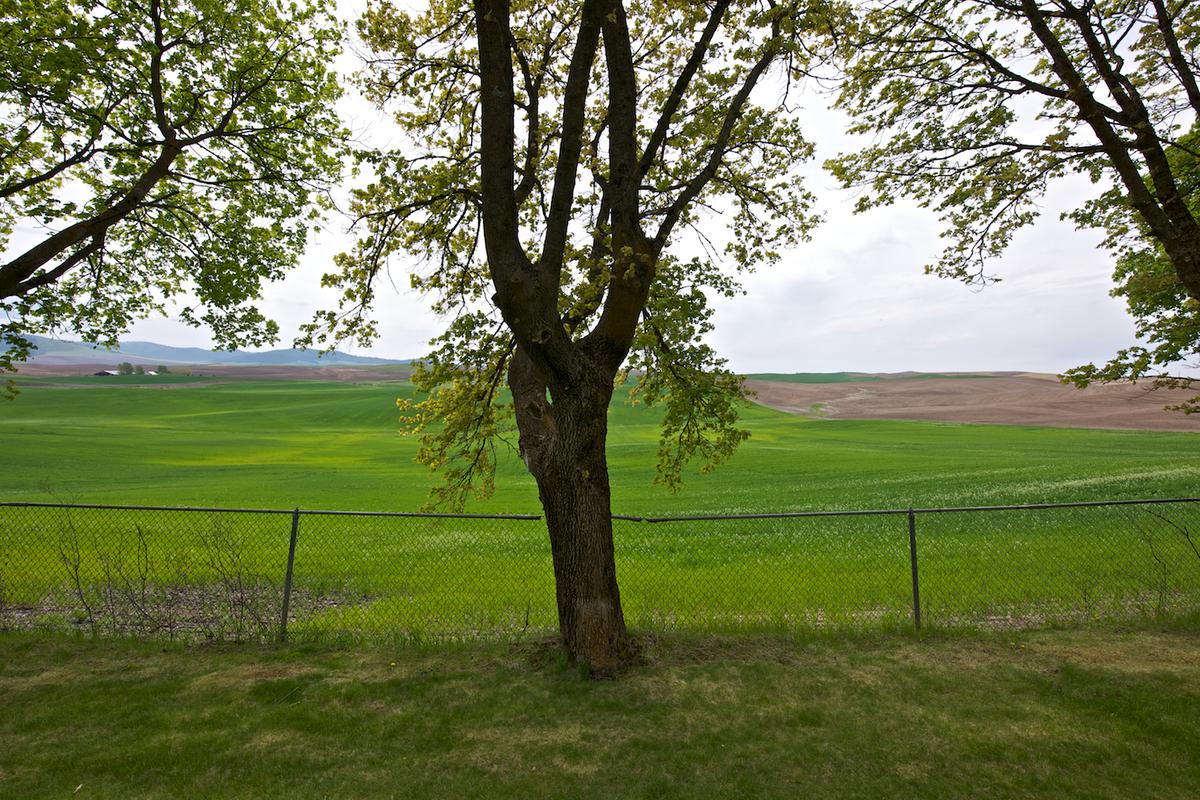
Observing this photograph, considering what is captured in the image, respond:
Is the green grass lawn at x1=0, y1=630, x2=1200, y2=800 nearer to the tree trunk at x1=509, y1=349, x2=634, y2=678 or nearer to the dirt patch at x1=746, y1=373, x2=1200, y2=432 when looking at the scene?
the tree trunk at x1=509, y1=349, x2=634, y2=678

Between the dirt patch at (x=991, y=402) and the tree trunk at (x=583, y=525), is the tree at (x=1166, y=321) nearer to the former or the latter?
the tree trunk at (x=583, y=525)

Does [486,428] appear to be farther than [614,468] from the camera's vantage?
No

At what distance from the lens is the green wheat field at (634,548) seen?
7.75m

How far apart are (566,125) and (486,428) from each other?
12.7 ft

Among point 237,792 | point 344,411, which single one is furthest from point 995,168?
point 344,411

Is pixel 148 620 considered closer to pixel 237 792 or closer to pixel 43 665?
pixel 43 665

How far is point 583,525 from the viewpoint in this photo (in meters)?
5.73

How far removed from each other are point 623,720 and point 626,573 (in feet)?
20.0

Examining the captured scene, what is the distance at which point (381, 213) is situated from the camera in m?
6.55

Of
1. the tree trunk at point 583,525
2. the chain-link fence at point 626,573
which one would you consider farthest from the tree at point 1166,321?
the tree trunk at point 583,525

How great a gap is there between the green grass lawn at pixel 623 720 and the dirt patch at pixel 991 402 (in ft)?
127

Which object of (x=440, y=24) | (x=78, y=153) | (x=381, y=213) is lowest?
(x=381, y=213)

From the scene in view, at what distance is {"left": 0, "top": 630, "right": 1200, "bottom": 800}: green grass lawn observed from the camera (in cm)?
405

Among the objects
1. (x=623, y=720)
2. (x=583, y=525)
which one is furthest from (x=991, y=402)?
(x=623, y=720)
